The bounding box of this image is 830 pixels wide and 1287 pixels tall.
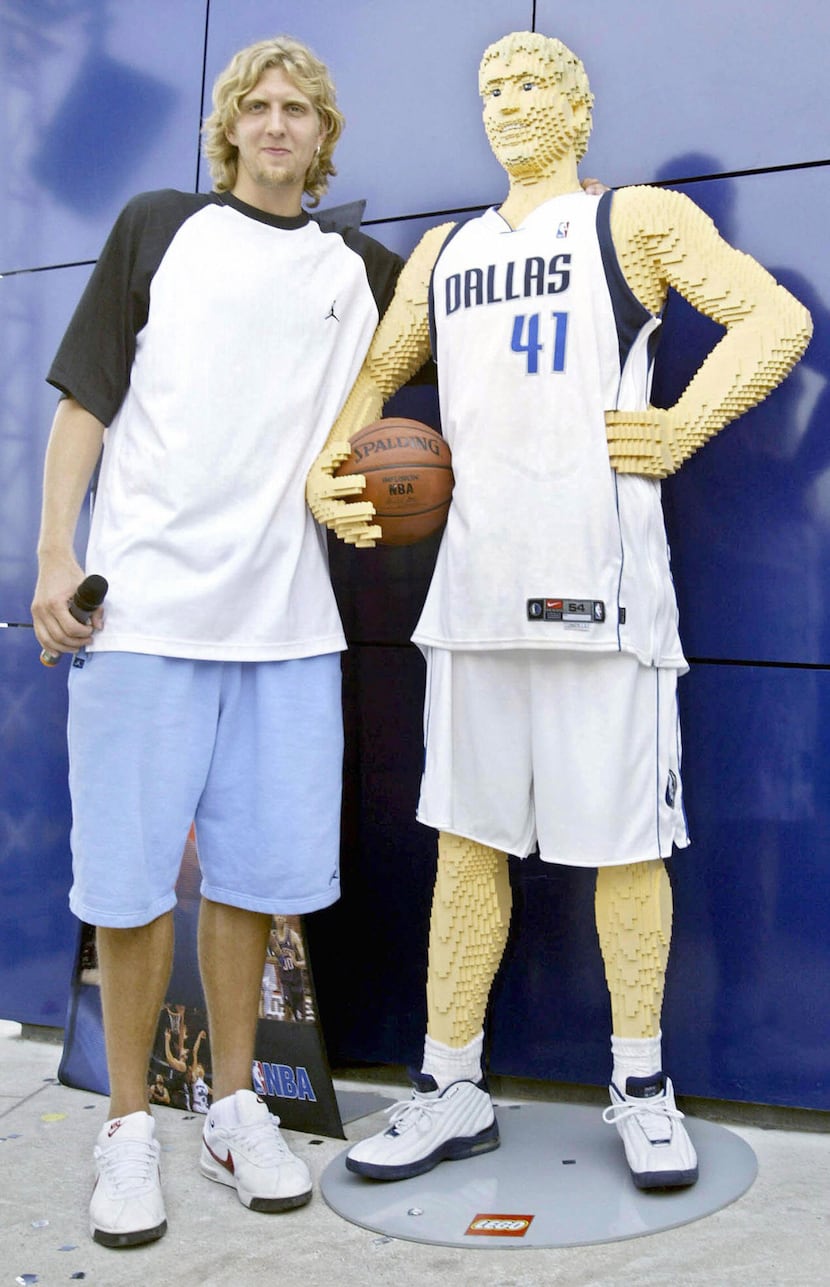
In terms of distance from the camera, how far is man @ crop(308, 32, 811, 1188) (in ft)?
7.50

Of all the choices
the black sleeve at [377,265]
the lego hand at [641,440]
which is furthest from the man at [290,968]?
the black sleeve at [377,265]

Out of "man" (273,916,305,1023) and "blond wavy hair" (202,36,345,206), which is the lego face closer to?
"blond wavy hair" (202,36,345,206)

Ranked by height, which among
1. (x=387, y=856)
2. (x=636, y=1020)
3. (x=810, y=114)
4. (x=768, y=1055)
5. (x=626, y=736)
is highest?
(x=810, y=114)

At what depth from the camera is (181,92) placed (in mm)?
3258

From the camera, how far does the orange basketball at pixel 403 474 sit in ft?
7.74

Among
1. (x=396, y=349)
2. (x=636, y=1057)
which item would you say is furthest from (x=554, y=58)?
(x=636, y=1057)

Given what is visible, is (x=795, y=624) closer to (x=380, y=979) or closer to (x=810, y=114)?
(x=810, y=114)

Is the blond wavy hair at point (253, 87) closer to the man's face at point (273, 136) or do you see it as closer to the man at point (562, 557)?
the man's face at point (273, 136)

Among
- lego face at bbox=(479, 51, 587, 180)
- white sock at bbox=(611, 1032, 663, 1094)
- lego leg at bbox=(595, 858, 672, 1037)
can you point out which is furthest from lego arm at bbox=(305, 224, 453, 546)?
white sock at bbox=(611, 1032, 663, 1094)

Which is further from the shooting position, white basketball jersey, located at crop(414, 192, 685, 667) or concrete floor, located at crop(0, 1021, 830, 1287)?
white basketball jersey, located at crop(414, 192, 685, 667)

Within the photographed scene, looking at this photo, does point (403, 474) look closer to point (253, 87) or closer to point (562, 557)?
point (562, 557)

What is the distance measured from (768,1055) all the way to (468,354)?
166 centimetres

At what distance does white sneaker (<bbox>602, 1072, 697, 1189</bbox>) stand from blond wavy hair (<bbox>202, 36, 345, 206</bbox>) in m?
2.02

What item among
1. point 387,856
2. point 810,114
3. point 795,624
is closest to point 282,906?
point 387,856
